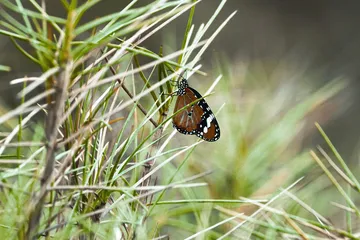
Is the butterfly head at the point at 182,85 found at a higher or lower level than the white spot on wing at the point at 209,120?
lower

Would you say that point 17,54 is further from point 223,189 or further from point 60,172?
point 60,172

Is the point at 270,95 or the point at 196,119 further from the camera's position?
the point at 270,95

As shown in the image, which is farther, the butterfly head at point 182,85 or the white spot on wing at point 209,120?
the white spot on wing at point 209,120

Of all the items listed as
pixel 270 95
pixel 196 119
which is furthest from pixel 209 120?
pixel 270 95

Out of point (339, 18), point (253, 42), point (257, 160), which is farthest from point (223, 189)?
point (339, 18)

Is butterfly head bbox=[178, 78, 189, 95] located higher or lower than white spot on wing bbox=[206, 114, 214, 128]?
lower

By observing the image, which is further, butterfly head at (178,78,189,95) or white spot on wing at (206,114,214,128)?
white spot on wing at (206,114,214,128)

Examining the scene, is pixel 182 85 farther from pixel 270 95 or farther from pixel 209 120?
pixel 270 95

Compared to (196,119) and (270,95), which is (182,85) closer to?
(196,119)
